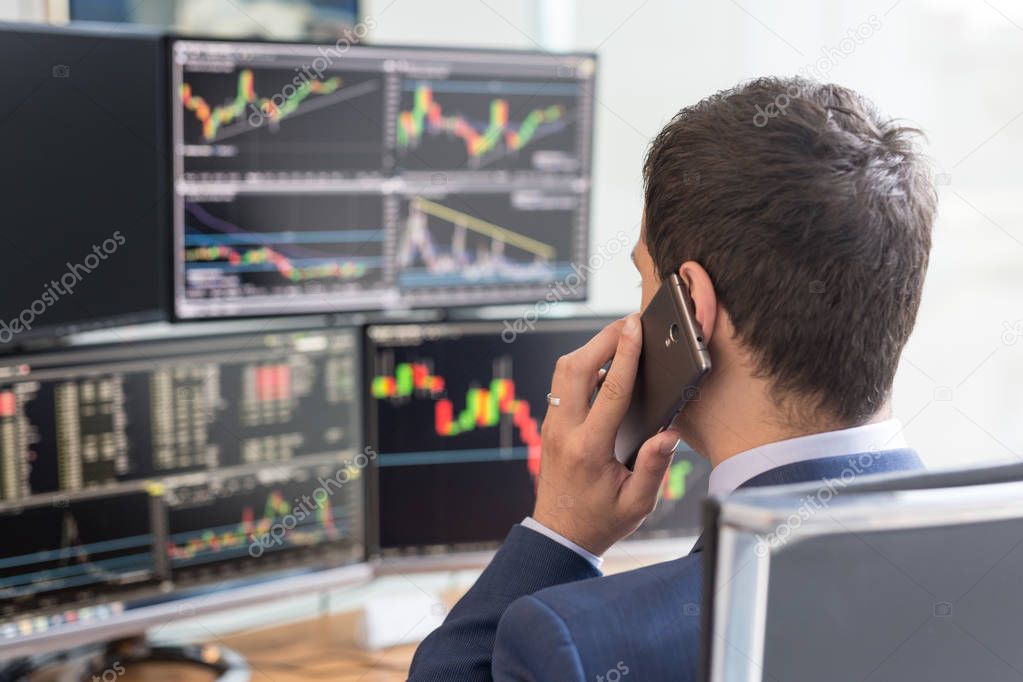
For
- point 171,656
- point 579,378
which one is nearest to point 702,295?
point 579,378

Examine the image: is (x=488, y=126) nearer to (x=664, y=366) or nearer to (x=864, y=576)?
(x=664, y=366)

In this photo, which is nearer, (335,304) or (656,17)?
(335,304)

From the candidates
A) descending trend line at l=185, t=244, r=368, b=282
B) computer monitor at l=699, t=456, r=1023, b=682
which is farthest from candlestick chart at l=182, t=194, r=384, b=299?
computer monitor at l=699, t=456, r=1023, b=682

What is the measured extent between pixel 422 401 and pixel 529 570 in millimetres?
693

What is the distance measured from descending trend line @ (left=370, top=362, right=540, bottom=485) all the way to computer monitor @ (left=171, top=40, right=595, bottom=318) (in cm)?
11

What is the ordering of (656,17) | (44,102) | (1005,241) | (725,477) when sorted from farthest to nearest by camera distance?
1. (656,17)
2. (1005,241)
3. (44,102)
4. (725,477)

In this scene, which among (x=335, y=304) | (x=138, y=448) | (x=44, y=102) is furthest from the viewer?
(x=335, y=304)

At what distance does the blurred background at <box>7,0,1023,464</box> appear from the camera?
185cm

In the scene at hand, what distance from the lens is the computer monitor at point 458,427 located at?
1.61 m

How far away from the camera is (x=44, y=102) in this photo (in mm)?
1303

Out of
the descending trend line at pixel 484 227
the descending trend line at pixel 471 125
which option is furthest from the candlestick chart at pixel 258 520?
the descending trend line at pixel 471 125

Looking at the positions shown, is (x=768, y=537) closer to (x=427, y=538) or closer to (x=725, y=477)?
(x=725, y=477)

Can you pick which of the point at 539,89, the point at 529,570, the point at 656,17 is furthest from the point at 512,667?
the point at 656,17

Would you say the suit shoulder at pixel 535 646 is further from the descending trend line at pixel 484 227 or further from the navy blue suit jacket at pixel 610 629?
the descending trend line at pixel 484 227
